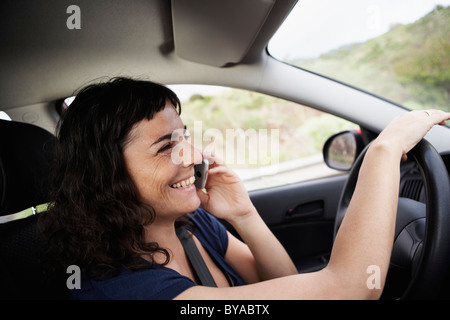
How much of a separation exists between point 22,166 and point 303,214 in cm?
188

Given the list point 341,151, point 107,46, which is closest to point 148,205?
point 107,46

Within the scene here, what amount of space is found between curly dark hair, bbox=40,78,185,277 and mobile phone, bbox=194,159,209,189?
0.36 m

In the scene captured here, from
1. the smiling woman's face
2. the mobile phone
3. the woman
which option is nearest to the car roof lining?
the woman

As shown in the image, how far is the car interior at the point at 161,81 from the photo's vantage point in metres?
1.20

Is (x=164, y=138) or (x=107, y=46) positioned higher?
(x=107, y=46)

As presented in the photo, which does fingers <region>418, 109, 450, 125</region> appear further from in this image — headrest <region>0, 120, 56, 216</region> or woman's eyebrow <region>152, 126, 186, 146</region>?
headrest <region>0, 120, 56, 216</region>

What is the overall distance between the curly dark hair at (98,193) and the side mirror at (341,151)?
1.56 meters

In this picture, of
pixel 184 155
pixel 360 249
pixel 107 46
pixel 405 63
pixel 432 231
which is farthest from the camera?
pixel 405 63

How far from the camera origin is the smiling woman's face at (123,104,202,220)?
128 centimetres

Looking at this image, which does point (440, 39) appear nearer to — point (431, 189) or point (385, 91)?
point (385, 91)

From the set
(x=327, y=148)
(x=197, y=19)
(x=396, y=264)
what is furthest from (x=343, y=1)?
(x=396, y=264)

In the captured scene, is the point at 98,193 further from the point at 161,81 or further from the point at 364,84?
the point at 364,84

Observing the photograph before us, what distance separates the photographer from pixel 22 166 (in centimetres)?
139

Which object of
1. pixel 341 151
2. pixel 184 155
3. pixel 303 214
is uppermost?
pixel 184 155
